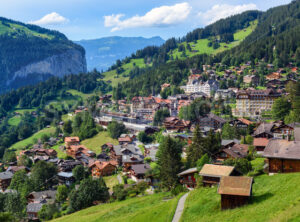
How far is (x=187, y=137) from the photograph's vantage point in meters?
80.0

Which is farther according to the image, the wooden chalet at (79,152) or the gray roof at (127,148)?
the wooden chalet at (79,152)

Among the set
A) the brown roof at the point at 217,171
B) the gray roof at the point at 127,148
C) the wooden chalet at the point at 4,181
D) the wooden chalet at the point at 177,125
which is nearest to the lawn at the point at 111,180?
the gray roof at the point at 127,148

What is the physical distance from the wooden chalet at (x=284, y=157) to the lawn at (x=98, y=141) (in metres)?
69.5

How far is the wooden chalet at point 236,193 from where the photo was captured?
2462 centimetres

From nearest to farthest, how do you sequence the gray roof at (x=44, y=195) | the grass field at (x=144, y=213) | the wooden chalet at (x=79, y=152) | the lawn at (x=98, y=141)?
the grass field at (x=144, y=213), the gray roof at (x=44, y=195), the wooden chalet at (x=79, y=152), the lawn at (x=98, y=141)

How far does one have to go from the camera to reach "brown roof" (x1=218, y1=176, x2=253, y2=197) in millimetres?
24598

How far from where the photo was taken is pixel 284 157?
108 feet

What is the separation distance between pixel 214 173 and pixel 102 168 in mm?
45090

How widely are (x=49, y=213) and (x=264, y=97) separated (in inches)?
2926

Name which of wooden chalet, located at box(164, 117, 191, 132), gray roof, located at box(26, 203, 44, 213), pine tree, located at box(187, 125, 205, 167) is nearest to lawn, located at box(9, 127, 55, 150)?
wooden chalet, located at box(164, 117, 191, 132)

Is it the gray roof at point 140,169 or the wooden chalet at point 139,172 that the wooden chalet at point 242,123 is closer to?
the gray roof at point 140,169

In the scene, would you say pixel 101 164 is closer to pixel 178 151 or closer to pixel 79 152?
pixel 79 152

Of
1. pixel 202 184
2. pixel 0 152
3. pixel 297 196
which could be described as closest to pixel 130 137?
pixel 202 184

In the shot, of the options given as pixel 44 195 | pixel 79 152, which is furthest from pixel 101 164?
pixel 79 152
